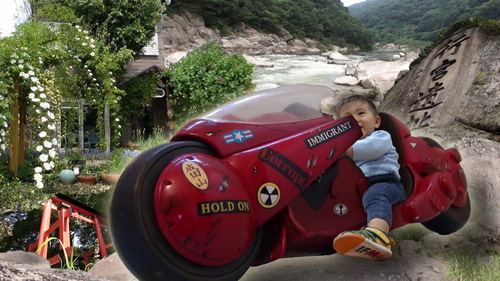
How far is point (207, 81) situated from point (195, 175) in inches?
239

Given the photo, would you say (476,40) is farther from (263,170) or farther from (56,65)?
(56,65)

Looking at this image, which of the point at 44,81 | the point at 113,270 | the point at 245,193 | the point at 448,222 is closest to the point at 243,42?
the point at 44,81

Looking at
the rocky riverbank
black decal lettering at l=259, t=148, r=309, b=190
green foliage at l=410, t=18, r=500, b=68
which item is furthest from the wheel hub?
the rocky riverbank

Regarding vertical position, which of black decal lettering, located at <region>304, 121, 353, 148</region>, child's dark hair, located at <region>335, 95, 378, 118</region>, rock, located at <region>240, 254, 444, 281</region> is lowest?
rock, located at <region>240, 254, 444, 281</region>

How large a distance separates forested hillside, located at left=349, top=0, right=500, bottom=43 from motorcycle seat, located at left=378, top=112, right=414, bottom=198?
123 ft

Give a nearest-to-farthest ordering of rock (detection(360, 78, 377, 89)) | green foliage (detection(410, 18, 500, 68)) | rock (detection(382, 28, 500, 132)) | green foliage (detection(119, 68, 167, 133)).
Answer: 1. rock (detection(382, 28, 500, 132))
2. green foliage (detection(410, 18, 500, 68))
3. green foliage (detection(119, 68, 167, 133))
4. rock (detection(360, 78, 377, 89))

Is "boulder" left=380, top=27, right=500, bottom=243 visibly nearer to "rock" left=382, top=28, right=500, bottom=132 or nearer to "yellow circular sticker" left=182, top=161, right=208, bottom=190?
"rock" left=382, top=28, right=500, bottom=132

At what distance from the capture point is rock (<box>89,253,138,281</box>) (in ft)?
5.92

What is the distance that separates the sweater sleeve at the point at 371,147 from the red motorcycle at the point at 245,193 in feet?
0.16

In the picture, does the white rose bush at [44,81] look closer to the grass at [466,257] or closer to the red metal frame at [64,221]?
the red metal frame at [64,221]

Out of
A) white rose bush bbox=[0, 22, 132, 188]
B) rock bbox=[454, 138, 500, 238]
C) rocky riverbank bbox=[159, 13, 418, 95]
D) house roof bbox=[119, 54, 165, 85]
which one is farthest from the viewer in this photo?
rocky riverbank bbox=[159, 13, 418, 95]

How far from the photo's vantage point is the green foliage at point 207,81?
6.80 metres

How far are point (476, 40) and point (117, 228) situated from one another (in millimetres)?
3465

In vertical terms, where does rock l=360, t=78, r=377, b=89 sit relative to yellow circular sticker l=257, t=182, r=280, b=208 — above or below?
below
